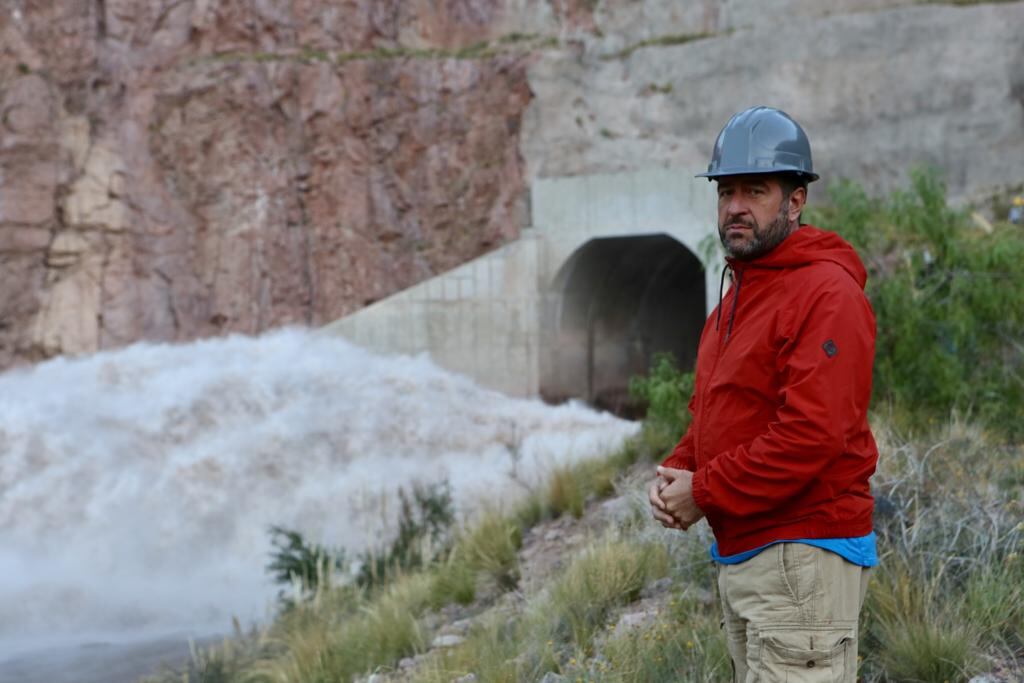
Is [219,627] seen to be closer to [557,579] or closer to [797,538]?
[557,579]

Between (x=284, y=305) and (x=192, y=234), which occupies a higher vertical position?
(x=192, y=234)

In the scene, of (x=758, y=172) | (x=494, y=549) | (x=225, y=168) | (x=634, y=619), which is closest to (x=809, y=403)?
(x=758, y=172)

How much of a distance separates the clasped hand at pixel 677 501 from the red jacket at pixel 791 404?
0.03 m

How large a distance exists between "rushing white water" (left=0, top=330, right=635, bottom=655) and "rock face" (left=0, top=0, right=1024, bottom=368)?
1409 mm

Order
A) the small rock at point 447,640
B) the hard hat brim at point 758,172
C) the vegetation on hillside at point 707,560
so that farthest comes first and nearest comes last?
the small rock at point 447,640, the vegetation on hillside at point 707,560, the hard hat brim at point 758,172

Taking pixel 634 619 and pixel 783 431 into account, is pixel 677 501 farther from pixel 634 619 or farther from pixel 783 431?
pixel 634 619

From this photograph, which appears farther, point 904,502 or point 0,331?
point 0,331

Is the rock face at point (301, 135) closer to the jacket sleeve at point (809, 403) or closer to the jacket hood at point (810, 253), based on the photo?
the jacket hood at point (810, 253)

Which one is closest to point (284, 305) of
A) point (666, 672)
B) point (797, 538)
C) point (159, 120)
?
point (159, 120)

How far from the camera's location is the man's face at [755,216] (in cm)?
298

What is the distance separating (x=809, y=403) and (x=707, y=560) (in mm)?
3240

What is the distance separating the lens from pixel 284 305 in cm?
2039

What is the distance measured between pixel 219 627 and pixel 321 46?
14.6 m

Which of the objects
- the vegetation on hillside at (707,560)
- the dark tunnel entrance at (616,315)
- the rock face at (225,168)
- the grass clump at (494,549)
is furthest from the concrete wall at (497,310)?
the grass clump at (494,549)
